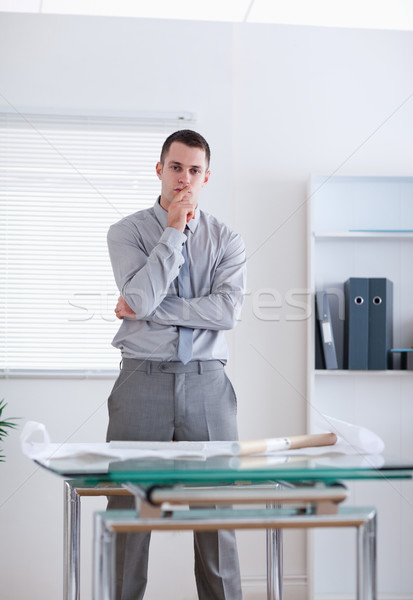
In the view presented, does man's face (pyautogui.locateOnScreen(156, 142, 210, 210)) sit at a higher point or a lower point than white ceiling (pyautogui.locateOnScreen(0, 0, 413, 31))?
lower

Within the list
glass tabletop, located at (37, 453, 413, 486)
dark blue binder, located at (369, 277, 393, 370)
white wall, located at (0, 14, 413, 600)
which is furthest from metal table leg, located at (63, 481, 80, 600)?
dark blue binder, located at (369, 277, 393, 370)

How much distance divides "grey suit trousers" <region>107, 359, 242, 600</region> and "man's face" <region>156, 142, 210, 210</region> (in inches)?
21.2

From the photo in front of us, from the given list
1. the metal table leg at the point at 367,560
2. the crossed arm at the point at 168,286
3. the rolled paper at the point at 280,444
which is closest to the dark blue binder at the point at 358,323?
the crossed arm at the point at 168,286

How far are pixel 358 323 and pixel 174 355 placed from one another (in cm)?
104

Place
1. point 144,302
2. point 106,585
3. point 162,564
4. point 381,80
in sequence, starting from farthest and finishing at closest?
point 381,80
point 162,564
point 144,302
point 106,585

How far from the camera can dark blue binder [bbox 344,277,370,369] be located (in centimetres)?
287

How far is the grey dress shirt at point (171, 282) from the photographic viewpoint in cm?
207

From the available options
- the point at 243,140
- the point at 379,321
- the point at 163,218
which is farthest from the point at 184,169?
the point at 379,321

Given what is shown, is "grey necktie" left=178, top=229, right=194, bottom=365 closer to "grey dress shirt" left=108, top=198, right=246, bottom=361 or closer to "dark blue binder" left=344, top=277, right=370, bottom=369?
"grey dress shirt" left=108, top=198, right=246, bottom=361

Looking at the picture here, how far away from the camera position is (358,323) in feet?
9.42

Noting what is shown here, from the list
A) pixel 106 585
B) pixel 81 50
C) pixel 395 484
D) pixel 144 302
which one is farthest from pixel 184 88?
pixel 106 585

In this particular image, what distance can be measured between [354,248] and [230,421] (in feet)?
4.07

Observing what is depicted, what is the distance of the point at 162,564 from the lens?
9.84ft

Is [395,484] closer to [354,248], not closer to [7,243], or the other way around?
[354,248]
